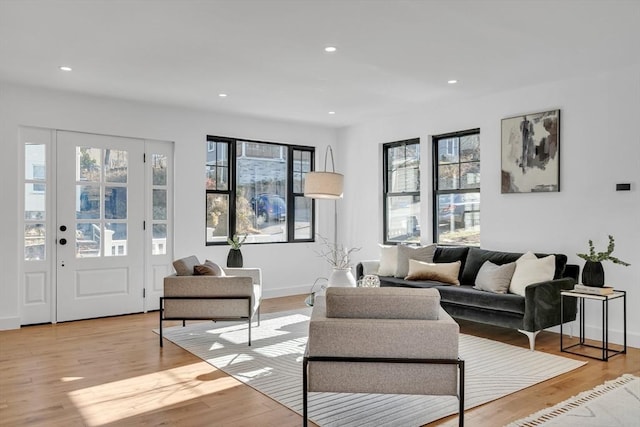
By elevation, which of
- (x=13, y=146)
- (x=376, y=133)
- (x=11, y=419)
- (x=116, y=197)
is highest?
(x=376, y=133)

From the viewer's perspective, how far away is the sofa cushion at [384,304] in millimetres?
2693

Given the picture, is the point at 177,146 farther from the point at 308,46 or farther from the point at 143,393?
the point at 143,393

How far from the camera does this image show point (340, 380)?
2639 mm

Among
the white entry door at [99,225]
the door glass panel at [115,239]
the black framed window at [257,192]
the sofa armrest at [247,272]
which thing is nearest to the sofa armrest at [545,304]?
the sofa armrest at [247,272]

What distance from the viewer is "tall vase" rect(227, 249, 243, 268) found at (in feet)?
20.7

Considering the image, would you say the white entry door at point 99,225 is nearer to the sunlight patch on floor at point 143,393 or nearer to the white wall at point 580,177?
the sunlight patch on floor at point 143,393

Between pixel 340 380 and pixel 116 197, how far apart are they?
170 inches

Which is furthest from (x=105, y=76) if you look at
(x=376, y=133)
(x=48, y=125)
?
(x=376, y=133)

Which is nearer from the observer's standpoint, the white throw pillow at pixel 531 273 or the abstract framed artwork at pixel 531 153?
the white throw pillow at pixel 531 273

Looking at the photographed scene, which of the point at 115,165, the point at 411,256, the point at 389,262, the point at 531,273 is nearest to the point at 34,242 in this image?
the point at 115,165

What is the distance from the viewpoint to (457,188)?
244 inches

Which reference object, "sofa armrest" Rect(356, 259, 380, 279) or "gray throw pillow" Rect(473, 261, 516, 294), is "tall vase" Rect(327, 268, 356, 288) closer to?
"gray throw pillow" Rect(473, 261, 516, 294)

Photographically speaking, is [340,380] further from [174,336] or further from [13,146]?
[13,146]

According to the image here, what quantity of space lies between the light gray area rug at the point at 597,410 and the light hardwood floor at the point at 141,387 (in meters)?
0.09
